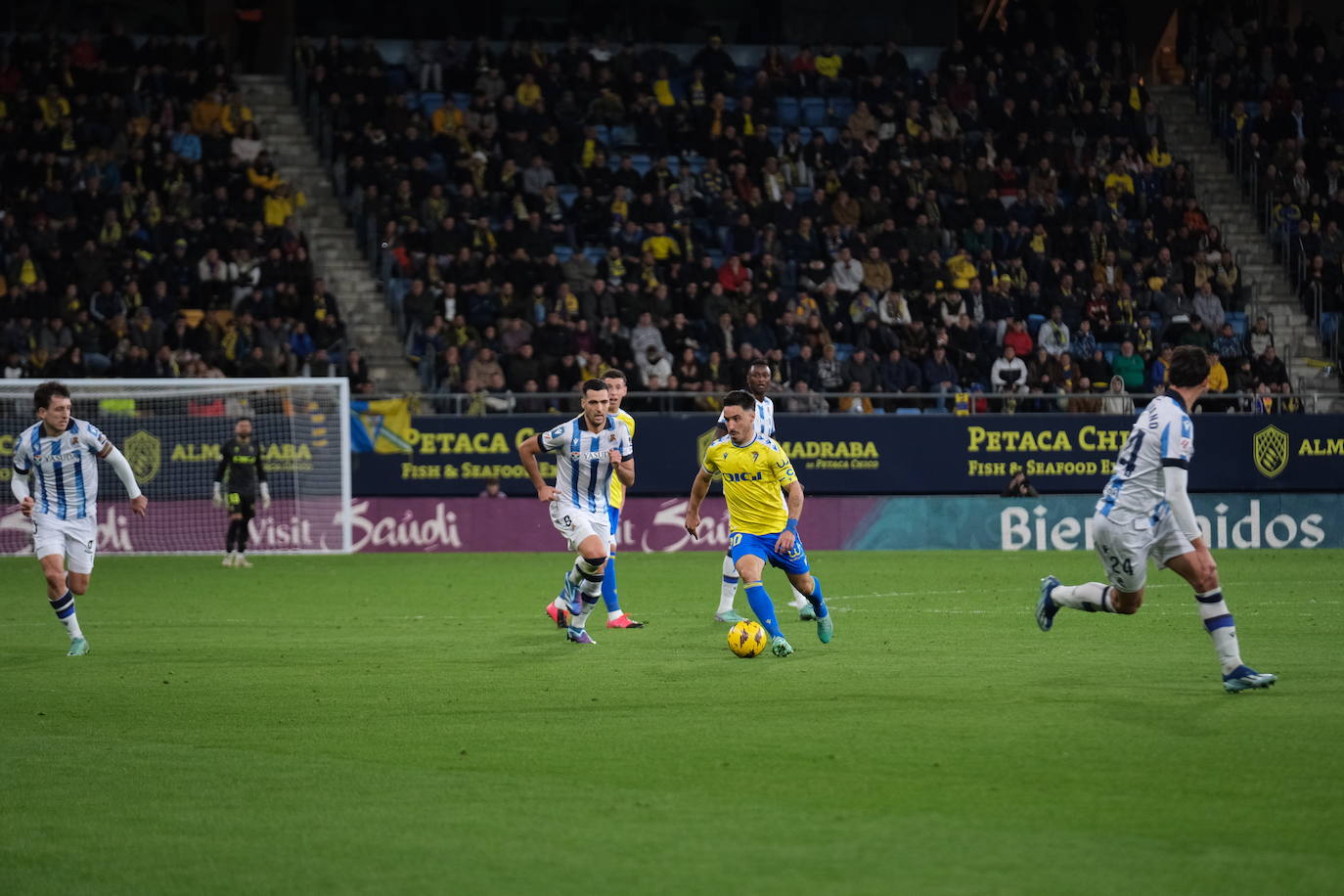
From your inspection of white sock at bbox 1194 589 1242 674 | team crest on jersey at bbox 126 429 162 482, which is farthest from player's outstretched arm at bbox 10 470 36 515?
team crest on jersey at bbox 126 429 162 482

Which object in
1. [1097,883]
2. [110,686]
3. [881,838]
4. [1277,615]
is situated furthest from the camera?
[1277,615]

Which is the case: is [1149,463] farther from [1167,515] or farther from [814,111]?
[814,111]

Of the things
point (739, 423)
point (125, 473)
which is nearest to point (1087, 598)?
point (739, 423)

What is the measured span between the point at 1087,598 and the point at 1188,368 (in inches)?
74.6

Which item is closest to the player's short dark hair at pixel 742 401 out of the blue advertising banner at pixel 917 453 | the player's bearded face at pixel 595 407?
the player's bearded face at pixel 595 407

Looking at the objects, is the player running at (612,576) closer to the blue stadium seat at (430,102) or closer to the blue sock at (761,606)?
the blue sock at (761,606)

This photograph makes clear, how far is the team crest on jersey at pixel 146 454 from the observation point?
27.3 meters

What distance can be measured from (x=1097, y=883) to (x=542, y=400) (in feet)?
75.5

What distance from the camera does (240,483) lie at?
83.7 feet

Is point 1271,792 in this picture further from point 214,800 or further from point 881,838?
point 214,800

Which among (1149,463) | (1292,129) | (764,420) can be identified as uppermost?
(1292,129)

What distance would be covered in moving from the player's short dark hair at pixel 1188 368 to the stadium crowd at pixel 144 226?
19.9 metres

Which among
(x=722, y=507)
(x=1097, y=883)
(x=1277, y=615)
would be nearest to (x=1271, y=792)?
(x=1097, y=883)

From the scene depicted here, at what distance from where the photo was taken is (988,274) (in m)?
32.8
